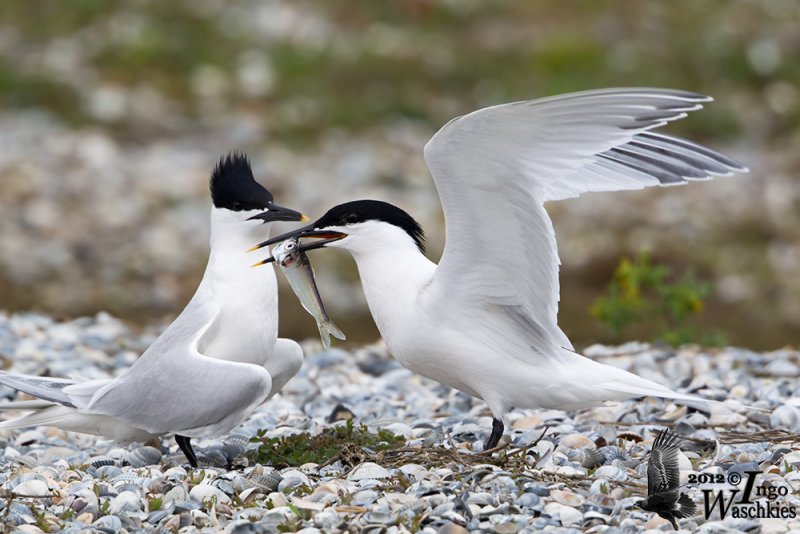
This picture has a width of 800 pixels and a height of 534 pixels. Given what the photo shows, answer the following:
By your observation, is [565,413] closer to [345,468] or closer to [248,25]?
[345,468]

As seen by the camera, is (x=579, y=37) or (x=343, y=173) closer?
(x=343, y=173)

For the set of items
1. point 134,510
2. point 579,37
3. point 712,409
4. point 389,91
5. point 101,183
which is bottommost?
point 134,510

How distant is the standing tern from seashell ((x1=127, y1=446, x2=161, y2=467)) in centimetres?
101

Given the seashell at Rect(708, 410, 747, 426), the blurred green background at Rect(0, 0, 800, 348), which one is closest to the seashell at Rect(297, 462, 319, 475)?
the seashell at Rect(708, 410, 747, 426)

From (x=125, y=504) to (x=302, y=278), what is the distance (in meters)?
1.32

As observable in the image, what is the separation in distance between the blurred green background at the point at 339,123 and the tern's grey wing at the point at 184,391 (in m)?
4.38

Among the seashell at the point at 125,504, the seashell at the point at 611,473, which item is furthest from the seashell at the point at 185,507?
the seashell at the point at 611,473

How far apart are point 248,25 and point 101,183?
12.0 feet

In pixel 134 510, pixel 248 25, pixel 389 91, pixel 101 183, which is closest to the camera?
pixel 134 510

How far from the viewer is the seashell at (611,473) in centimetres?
397

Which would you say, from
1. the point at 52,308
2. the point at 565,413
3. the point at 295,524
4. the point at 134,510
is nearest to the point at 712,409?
the point at 565,413

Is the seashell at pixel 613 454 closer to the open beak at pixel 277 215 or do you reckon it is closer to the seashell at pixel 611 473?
the seashell at pixel 611 473

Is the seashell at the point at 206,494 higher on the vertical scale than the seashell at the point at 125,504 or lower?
higher

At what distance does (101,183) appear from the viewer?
38.6 feet
